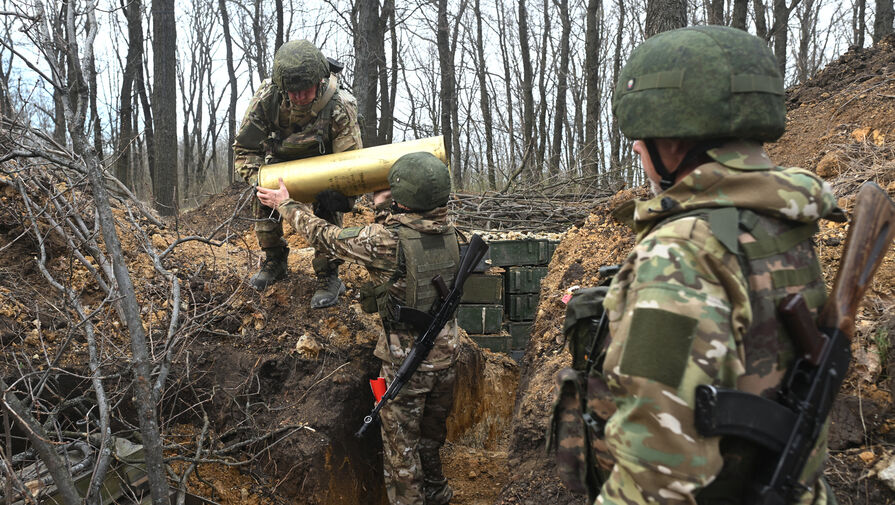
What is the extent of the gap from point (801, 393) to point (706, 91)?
755 millimetres

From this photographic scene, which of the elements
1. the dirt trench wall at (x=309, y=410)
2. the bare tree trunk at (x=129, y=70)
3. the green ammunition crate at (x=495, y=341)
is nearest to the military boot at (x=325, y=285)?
the dirt trench wall at (x=309, y=410)

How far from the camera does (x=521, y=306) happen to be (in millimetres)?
7738

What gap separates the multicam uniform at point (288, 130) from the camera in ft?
14.9

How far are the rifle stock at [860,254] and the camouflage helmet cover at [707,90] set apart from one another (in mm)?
281

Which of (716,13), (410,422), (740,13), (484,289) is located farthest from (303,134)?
(716,13)

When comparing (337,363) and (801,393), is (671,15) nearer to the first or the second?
(337,363)

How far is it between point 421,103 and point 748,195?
911 inches

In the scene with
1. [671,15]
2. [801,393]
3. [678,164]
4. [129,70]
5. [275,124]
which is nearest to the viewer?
[801,393]

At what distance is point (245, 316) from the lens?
4988 millimetres

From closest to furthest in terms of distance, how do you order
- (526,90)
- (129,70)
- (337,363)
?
1. (337,363)
2. (129,70)
3. (526,90)

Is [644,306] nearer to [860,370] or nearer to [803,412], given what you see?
[803,412]

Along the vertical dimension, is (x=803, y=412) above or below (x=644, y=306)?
below

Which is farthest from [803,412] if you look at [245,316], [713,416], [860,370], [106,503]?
[245,316]

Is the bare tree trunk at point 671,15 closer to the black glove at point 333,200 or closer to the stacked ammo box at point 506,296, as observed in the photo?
the stacked ammo box at point 506,296
